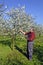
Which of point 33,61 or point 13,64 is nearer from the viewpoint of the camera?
point 13,64

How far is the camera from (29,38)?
52.9 feet

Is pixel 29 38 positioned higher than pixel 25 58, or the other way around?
pixel 29 38

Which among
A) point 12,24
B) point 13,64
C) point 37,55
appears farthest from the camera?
point 12,24

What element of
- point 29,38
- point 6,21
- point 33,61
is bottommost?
point 33,61

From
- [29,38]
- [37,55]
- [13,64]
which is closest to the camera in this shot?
[13,64]

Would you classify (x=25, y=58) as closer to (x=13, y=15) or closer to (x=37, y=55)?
(x=37, y=55)

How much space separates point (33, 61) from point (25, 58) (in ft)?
3.14

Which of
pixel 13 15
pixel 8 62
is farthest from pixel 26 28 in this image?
pixel 8 62

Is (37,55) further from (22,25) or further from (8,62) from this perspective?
(22,25)

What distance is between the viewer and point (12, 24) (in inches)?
856

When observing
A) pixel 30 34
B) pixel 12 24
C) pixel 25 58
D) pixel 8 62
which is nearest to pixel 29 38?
pixel 30 34

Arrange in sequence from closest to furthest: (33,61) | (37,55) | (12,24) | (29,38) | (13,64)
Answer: (13,64) → (33,61) → (29,38) → (37,55) → (12,24)

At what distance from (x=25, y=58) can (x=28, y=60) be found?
1.59ft

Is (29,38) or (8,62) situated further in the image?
(29,38)
